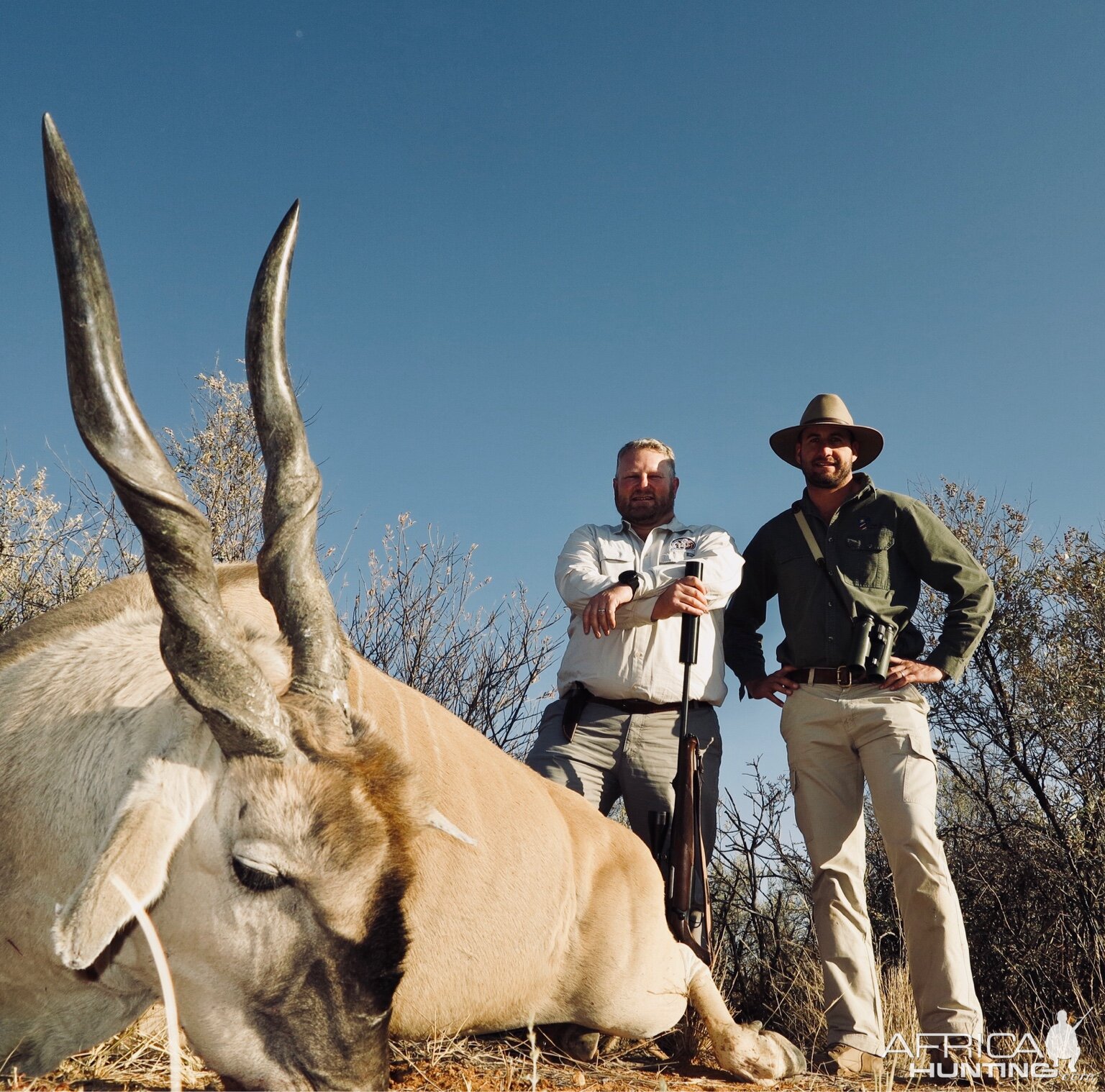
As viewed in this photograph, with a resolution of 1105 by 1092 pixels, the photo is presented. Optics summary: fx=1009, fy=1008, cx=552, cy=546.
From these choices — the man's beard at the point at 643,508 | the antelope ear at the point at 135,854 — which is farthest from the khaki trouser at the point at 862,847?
the antelope ear at the point at 135,854

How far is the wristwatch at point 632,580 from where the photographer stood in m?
4.82

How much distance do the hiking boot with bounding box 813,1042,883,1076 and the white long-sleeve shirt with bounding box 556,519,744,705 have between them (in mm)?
1587

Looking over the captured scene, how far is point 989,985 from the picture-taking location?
7984 millimetres

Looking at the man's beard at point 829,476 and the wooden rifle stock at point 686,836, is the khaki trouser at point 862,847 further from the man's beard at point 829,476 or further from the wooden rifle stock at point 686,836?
the man's beard at point 829,476

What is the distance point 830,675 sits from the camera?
15.9 ft

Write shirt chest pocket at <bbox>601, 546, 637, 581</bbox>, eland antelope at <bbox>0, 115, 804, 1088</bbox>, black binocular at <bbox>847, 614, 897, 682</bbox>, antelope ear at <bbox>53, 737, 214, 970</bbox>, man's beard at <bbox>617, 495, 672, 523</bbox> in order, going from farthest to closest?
man's beard at <bbox>617, 495, 672, 523</bbox>
shirt chest pocket at <bbox>601, 546, 637, 581</bbox>
black binocular at <bbox>847, 614, 897, 682</bbox>
eland antelope at <bbox>0, 115, 804, 1088</bbox>
antelope ear at <bbox>53, 737, 214, 970</bbox>

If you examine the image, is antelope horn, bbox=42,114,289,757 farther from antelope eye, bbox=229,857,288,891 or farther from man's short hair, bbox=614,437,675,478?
man's short hair, bbox=614,437,675,478

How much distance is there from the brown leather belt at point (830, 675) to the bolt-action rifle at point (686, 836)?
23.1 inches

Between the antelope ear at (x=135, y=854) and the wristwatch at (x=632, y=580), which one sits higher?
the wristwatch at (x=632, y=580)

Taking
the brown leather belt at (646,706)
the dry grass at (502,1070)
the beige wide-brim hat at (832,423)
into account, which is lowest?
the dry grass at (502,1070)

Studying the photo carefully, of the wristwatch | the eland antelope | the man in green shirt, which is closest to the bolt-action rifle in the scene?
the wristwatch

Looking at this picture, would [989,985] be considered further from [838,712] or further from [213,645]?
[213,645]

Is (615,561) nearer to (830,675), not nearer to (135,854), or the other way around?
(830,675)

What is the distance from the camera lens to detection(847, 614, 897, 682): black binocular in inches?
185
